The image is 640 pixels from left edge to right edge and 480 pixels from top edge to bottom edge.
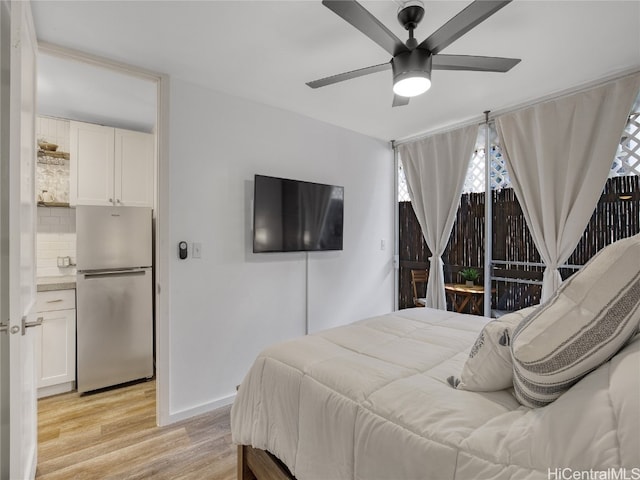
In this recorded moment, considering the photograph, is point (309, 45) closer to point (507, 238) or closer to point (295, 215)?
point (295, 215)

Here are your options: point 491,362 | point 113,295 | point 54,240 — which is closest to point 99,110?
point 54,240

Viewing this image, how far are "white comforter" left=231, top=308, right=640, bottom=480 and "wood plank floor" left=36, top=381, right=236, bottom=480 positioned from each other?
1.90 ft

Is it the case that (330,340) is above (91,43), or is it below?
below

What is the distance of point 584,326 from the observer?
0.79 meters

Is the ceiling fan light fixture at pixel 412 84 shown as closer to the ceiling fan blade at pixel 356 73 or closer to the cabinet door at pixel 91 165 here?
the ceiling fan blade at pixel 356 73

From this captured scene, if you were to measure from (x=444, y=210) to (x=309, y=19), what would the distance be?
7.63 feet

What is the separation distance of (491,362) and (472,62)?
4.92ft

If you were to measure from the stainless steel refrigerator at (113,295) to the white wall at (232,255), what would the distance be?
0.88 meters

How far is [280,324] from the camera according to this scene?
2.91m

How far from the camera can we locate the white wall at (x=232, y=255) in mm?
2363

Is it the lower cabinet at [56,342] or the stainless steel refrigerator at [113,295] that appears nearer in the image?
the lower cabinet at [56,342]


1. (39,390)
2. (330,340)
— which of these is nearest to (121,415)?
(39,390)

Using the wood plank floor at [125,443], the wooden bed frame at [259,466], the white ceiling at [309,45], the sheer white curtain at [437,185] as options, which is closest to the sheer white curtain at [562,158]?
the white ceiling at [309,45]

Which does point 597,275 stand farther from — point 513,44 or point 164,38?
point 164,38
